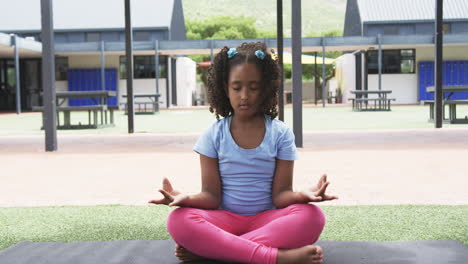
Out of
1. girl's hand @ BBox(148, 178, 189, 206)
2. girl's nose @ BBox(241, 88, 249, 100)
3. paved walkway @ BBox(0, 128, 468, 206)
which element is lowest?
paved walkway @ BBox(0, 128, 468, 206)

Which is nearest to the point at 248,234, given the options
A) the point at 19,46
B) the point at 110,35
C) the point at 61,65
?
the point at 19,46

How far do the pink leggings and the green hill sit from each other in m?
167

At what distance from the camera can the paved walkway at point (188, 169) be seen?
12.7 ft

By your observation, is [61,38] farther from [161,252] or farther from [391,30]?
[161,252]

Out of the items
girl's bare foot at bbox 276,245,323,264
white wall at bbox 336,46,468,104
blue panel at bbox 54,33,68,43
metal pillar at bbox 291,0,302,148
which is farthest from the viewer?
blue panel at bbox 54,33,68,43

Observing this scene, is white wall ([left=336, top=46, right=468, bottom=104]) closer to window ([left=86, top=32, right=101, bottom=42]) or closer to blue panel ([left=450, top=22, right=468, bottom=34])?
blue panel ([left=450, top=22, right=468, bottom=34])

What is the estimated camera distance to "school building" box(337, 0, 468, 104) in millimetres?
24297

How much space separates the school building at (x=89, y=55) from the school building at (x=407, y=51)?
888cm

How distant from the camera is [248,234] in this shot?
220 centimetres

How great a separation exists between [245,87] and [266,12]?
618ft

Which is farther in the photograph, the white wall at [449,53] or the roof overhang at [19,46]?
the white wall at [449,53]

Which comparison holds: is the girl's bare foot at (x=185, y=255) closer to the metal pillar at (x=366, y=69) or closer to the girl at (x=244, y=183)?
the girl at (x=244, y=183)

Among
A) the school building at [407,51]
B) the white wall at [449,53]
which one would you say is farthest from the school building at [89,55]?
the white wall at [449,53]

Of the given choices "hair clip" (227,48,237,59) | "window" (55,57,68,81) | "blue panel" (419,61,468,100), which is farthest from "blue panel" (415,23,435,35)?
"hair clip" (227,48,237,59)
